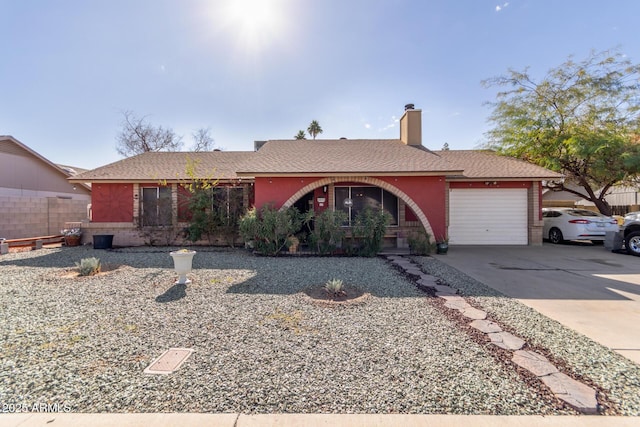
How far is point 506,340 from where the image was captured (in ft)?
11.3

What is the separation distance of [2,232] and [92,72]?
7697mm

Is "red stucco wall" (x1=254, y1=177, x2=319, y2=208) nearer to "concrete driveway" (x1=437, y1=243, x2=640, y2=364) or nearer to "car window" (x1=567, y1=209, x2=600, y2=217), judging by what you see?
"concrete driveway" (x1=437, y1=243, x2=640, y2=364)

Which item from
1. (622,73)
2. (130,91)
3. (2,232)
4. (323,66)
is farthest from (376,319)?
(622,73)

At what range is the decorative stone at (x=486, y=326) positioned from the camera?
3.72 metres

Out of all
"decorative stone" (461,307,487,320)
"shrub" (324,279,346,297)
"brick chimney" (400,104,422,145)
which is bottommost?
"decorative stone" (461,307,487,320)

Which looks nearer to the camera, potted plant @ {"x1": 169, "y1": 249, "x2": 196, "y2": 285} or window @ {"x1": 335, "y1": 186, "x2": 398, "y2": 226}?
potted plant @ {"x1": 169, "y1": 249, "x2": 196, "y2": 285}

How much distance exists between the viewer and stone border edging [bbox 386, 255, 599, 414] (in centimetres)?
235

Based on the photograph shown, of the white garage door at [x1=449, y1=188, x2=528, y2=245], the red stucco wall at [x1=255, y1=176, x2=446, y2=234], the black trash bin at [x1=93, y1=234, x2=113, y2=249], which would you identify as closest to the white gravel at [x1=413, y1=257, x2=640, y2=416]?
the red stucco wall at [x1=255, y1=176, x2=446, y2=234]

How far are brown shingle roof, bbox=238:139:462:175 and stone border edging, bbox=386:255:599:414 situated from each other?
212 inches

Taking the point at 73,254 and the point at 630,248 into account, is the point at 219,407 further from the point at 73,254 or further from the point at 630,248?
the point at 630,248

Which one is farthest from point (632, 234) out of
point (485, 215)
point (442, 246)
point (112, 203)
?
point (112, 203)

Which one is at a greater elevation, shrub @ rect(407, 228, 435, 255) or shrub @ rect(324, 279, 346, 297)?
shrub @ rect(407, 228, 435, 255)

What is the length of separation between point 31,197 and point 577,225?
24.3 m

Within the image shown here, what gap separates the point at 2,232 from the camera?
11578 millimetres
